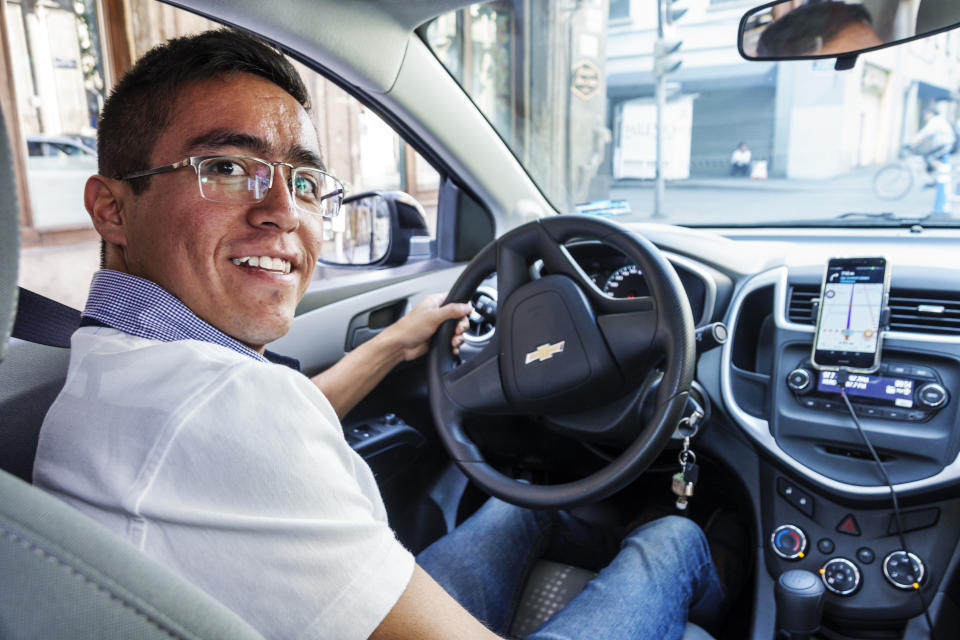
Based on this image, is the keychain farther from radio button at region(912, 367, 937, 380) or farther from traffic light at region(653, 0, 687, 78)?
traffic light at region(653, 0, 687, 78)

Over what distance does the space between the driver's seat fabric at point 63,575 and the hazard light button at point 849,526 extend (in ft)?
5.67

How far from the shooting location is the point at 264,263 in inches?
48.8

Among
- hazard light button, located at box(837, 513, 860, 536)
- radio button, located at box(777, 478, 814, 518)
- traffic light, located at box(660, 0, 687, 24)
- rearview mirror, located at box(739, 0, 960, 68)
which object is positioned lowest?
hazard light button, located at box(837, 513, 860, 536)

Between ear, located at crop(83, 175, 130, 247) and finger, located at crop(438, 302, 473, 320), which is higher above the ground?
ear, located at crop(83, 175, 130, 247)

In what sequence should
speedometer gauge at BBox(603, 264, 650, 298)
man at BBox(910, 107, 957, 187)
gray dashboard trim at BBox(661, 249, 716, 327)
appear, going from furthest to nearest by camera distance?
man at BBox(910, 107, 957, 187) → speedometer gauge at BBox(603, 264, 650, 298) → gray dashboard trim at BBox(661, 249, 716, 327)


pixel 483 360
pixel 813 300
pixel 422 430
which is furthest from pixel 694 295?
pixel 422 430

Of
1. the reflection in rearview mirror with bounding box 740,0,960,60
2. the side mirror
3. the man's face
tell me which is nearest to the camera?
the man's face

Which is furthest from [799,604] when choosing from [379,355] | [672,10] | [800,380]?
[672,10]

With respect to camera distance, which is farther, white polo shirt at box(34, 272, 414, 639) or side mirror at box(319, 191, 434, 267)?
side mirror at box(319, 191, 434, 267)

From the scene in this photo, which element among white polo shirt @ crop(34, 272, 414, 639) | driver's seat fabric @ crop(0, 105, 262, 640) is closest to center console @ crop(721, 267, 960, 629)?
white polo shirt @ crop(34, 272, 414, 639)

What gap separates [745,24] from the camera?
6.00 ft

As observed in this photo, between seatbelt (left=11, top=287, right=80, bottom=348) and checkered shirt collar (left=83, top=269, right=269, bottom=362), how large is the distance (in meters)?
0.18

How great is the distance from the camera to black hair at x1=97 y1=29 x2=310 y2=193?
119 cm

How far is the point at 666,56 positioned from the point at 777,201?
1.09 meters
